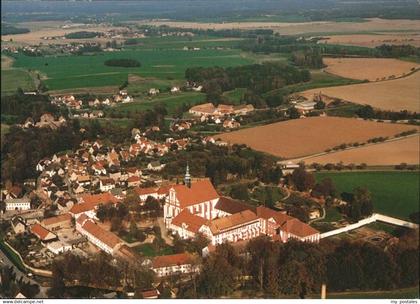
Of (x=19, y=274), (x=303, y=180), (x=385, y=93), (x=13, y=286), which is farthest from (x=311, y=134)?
(x=13, y=286)

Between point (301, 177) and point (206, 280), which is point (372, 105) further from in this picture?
point (206, 280)

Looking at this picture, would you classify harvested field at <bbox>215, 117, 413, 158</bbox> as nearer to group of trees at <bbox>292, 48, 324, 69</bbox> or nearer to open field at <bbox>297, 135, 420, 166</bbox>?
open field at <bbox>297, 135, 420, 166</bbox>

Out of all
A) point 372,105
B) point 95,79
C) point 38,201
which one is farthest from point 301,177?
point 95,79

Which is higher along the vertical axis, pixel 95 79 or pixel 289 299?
pixel 95 79

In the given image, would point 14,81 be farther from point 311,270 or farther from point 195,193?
point 311,270

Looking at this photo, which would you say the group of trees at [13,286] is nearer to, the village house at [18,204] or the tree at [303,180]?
the village house at [18,204]

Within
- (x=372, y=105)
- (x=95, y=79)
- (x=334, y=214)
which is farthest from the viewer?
(x=95, y=79)
